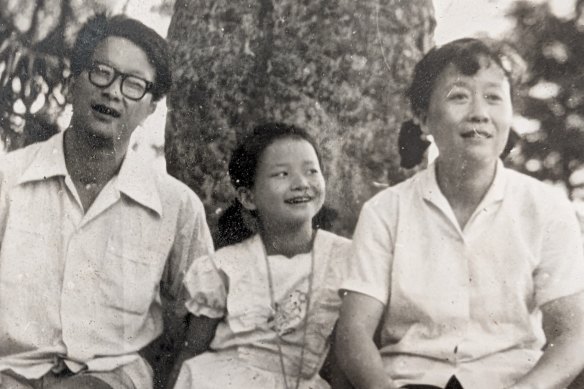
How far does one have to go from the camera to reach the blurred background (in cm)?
322

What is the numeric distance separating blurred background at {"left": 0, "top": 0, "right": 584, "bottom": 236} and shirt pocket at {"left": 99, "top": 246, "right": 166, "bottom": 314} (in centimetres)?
28

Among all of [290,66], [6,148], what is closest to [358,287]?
[290,66]

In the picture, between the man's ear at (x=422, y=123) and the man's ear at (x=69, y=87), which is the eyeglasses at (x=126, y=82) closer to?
the man's ear at (x=69, y=87)

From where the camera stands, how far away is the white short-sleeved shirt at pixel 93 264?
3422 mm

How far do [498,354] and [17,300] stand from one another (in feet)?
5.46

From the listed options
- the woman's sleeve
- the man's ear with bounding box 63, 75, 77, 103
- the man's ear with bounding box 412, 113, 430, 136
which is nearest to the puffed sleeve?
the man's ear with bounding box 412, 113, 430, 136

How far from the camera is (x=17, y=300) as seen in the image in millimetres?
3471

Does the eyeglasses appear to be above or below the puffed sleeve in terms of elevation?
above

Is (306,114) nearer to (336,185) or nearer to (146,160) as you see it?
(336,185)

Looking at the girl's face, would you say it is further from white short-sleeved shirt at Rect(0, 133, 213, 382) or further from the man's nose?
the man's nose

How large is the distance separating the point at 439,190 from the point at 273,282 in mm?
634

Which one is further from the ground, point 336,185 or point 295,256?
point 336,185

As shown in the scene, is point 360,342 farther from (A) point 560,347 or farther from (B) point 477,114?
(B) point 477,114

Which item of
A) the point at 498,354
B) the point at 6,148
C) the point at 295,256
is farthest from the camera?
the point at 6,148
